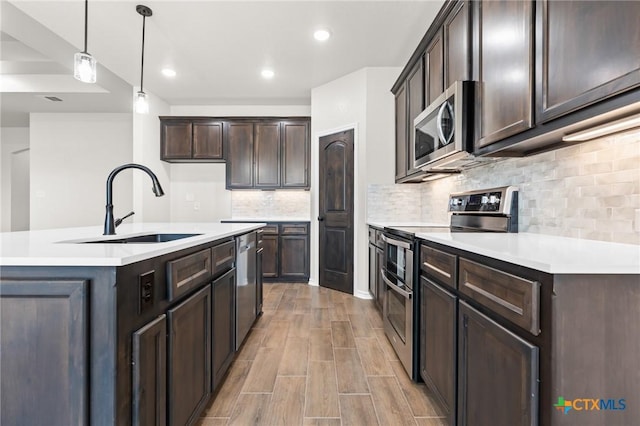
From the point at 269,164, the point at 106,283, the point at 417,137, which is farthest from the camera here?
the point at 269,164

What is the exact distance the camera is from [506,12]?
153 cm

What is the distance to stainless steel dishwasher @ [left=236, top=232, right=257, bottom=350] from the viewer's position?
7.32 feet

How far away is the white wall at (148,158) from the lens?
464 centimetres

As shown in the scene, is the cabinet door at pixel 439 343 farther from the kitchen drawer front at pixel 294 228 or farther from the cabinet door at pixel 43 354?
the kitchen drawer front at pixel 294 228

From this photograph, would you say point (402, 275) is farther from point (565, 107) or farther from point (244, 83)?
point (244, 83)

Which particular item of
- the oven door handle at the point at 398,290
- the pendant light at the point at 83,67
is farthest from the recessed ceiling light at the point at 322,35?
the oven door handle at the point at 398,290

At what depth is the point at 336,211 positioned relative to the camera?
4.25 meters

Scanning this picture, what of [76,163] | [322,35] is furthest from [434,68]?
[76,163]

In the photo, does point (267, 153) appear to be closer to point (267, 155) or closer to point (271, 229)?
point (267, 155)

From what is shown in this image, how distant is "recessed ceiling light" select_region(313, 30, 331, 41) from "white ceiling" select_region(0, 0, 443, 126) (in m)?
0.06

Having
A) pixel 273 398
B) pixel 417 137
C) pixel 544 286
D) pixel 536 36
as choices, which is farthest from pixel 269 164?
pixel 544 286

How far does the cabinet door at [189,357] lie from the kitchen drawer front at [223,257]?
0.50ft

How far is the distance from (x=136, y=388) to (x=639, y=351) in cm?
138

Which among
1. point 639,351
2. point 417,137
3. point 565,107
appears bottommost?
point 639,351
